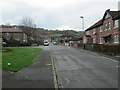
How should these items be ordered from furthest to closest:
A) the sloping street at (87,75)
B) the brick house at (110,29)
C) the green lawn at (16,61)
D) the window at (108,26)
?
the window at (108,26) < the brick house at (110,29) < the green lawn at (16,61) < the sloping street at (87,75)

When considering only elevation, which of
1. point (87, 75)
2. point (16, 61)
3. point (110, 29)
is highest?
point (110, 29)

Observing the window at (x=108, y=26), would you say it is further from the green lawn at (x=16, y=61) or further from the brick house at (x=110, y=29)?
the green lawn at (x=16, y=61)

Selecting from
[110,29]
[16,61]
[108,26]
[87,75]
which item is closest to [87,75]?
[87,75]

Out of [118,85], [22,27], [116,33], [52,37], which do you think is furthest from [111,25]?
[52,37]

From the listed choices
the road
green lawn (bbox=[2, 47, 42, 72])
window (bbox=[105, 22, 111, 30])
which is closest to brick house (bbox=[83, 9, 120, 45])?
window (bbox=[105, 22, 111, 30])

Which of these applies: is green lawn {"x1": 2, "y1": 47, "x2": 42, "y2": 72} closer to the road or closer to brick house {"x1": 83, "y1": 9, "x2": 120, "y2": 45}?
the road

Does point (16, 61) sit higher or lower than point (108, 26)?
lower

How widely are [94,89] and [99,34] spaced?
3551 centimetres

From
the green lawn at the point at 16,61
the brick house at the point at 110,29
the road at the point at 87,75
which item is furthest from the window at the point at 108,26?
the road at the point at 87,75

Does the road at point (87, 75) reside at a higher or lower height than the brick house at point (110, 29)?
lower

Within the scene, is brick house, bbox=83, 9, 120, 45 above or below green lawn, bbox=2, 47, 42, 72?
above

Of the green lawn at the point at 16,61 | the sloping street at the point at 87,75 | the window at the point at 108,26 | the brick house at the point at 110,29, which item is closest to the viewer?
the sloping street at the point at 87,75

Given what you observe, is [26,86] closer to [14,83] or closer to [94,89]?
[14,83]

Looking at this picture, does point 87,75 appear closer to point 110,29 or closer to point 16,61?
point 16,61
